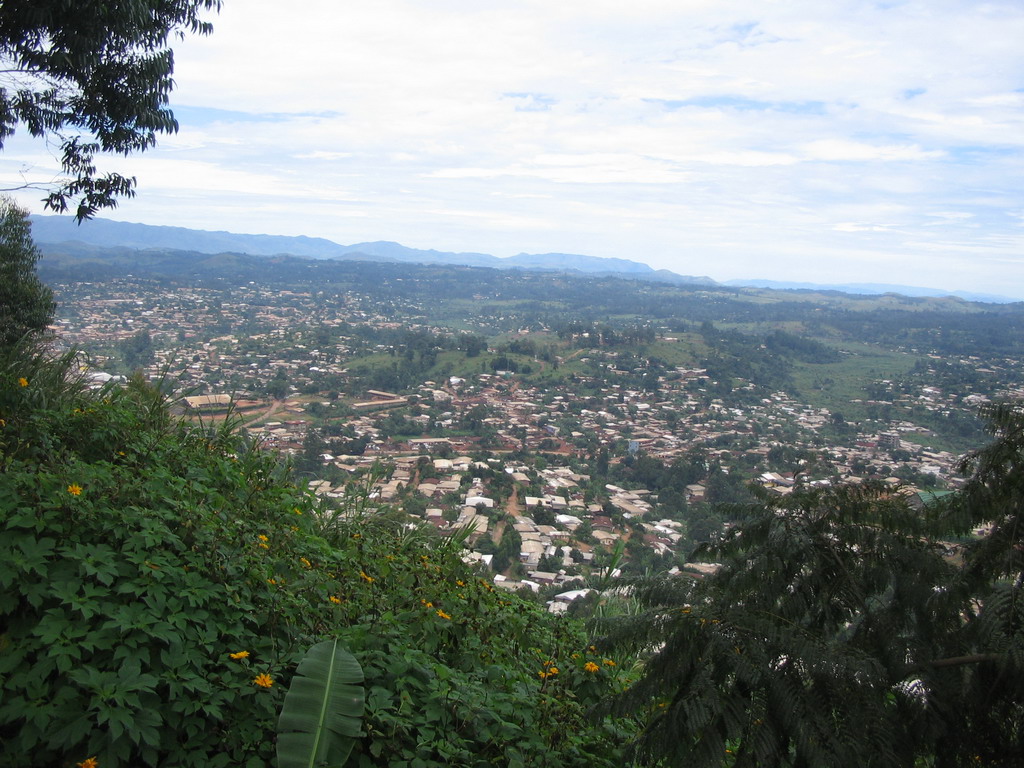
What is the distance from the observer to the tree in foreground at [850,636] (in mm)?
2006

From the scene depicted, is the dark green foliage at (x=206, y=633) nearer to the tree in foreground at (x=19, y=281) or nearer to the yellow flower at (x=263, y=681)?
the yellow flower at (x=263, y=681)

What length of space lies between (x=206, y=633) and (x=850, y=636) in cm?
241

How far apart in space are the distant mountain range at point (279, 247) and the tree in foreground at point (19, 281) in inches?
928

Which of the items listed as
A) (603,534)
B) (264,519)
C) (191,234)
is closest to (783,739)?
(264,519)

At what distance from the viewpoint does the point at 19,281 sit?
7.77 meters

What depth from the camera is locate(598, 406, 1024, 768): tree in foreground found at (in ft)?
6.58

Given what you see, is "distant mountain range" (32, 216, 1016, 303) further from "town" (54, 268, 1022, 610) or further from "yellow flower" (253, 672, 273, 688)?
"yellow flower" (253, 672, 273, 688)

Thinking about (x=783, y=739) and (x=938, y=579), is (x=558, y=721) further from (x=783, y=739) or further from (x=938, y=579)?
(x=938, y=579)

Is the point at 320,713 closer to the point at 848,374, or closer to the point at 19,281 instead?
the point at 19,281

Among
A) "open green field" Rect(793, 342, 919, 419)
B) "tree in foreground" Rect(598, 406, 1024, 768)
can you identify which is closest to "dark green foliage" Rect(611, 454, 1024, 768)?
"tree in foreground" Rect(598, 406, 1024, 768)

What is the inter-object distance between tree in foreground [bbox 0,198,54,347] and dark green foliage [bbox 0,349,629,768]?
4.76 m

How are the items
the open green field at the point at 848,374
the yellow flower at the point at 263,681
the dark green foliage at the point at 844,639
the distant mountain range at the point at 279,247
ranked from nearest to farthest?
the dark green foliage at the point at 844,639, the yellow flower at the point at 263,681, the open green field at the point at 848,374, the distant mountain range at the point at 279,247

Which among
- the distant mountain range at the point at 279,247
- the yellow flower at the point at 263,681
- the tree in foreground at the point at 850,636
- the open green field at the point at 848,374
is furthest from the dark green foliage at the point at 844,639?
the distant mountain range at the point at 279,247

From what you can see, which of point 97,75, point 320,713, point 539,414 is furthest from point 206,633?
point 539,414
